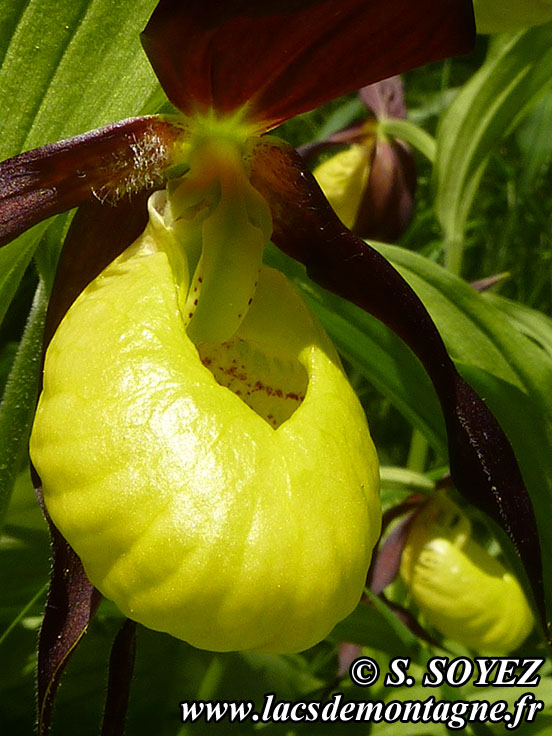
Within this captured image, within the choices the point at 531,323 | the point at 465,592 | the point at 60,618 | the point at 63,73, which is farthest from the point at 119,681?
the point at 465,592

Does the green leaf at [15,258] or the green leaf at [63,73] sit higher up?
the green leaf at [63,73]

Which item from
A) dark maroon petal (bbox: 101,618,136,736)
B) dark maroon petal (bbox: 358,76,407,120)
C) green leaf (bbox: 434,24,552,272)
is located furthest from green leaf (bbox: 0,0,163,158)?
dark maroon petal (bbox: 358,76,407,120)

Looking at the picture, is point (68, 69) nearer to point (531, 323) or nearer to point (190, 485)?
point (190, 485)

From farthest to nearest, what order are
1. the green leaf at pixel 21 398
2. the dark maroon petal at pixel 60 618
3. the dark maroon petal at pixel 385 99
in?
the dark maroon petal at pixel 385 99 → the green leaf at pixel 21 398 → the dark maroon petal at pixel 60 618

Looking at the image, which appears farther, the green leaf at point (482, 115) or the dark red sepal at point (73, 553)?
the green leaf at point (482, 115)

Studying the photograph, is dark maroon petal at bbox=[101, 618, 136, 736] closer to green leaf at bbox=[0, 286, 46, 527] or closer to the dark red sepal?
the dark red sepal

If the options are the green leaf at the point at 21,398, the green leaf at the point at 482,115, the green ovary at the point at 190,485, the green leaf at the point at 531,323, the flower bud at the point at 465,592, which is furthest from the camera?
the flower bud at the point at 465,592

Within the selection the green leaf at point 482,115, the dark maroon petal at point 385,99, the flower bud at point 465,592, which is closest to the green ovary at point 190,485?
the green leaf at point 482,115

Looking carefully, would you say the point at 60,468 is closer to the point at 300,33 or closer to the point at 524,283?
the point at 300,33

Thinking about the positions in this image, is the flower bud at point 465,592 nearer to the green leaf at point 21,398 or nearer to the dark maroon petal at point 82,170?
the green leaf at point 21,398
